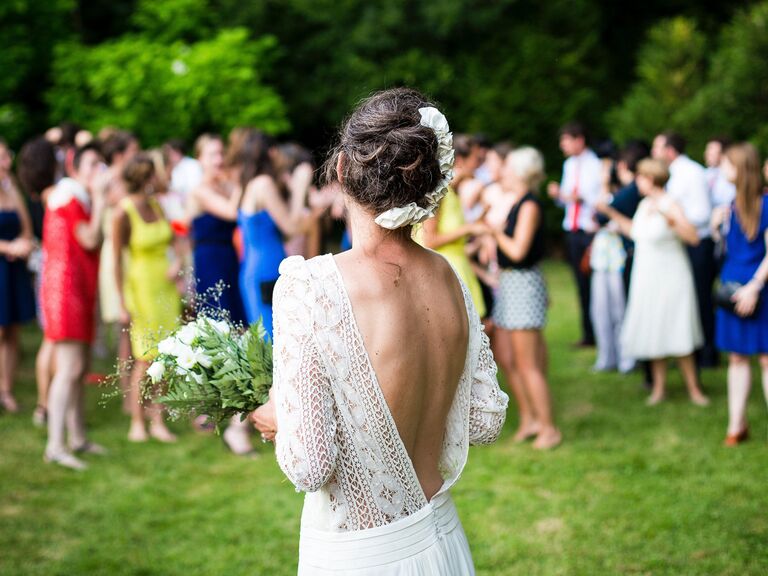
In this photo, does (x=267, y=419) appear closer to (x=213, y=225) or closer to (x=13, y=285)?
(x=213, y=225)

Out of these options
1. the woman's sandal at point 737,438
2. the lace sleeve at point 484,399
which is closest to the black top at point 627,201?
the woman's sandal at point 737,438

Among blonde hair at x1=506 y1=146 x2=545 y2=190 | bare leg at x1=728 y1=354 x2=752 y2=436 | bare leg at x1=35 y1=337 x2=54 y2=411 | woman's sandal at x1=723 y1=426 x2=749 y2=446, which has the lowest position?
woman's sandal at x1=723 y1=426 x2=749 y2=446

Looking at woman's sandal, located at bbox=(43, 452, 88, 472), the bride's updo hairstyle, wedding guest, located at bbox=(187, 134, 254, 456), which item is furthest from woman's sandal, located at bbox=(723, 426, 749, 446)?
the bride's updo hairstyle

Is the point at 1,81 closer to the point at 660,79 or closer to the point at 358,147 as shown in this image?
the point at 660,79

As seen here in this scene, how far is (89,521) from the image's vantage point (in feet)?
17.7

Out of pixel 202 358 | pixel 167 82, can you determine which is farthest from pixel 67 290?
pixel 167 82

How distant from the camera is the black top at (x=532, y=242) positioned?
21.0 feet

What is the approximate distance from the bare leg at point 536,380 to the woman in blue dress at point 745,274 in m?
1.21

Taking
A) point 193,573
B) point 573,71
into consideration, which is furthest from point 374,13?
point 193,573

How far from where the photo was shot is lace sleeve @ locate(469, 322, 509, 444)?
2.70m

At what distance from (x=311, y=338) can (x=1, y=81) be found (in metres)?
16.7

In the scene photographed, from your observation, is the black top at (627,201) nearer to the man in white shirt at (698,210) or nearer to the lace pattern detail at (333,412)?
the man in white shirt at (698,210)

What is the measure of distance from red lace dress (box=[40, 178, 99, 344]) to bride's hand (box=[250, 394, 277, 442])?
392 cm

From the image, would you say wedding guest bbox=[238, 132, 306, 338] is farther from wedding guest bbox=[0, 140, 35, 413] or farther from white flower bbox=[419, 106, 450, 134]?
white flower bbox=[419, 106, 450, 134]
